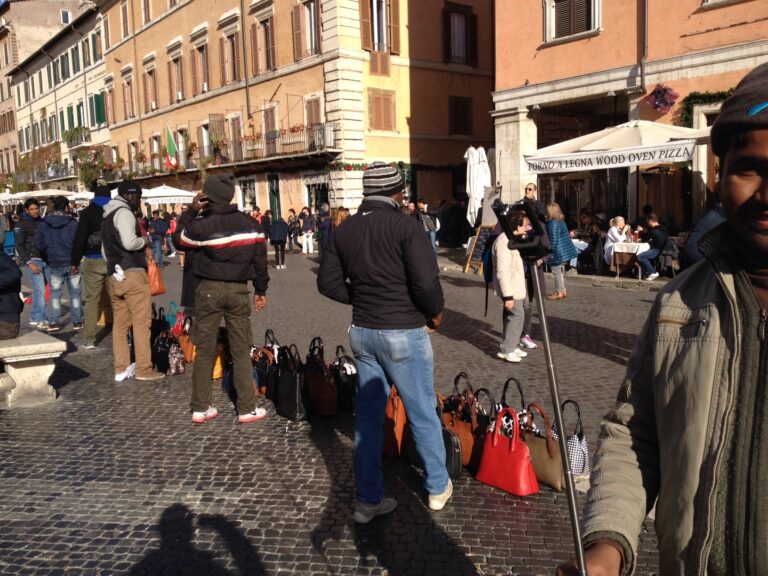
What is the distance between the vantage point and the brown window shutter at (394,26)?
25.4m

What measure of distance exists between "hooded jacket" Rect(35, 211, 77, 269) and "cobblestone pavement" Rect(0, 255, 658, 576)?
3400mm

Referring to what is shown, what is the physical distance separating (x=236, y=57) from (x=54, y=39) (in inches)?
974

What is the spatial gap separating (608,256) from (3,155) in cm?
6430

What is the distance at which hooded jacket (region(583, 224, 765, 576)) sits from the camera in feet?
4.44

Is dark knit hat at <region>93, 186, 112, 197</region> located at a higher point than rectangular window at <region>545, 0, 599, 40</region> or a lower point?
lower

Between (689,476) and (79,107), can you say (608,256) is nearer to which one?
(689,476)

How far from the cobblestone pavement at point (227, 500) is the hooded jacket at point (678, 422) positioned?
194cm

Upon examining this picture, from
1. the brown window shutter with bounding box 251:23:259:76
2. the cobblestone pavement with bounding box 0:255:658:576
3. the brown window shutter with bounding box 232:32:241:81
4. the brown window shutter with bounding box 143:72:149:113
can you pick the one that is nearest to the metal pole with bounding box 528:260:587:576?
the cobblestone pavement with bounding box 0:255:658:576

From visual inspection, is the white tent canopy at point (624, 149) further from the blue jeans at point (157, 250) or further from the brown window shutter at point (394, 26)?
the brown window shutter at point (394, 26)

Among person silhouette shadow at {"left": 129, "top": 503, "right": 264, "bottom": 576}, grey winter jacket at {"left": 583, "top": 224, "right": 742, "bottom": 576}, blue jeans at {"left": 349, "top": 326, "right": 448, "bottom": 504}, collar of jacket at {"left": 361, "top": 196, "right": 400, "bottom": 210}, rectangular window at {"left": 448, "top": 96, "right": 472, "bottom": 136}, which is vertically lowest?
person silhouette shadow at {"left": 129, "top": 503, "right": 264, "bottom": 576}

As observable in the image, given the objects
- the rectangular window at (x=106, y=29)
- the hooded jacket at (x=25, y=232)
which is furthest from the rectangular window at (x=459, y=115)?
the rectangular window at (x=106, y=29)

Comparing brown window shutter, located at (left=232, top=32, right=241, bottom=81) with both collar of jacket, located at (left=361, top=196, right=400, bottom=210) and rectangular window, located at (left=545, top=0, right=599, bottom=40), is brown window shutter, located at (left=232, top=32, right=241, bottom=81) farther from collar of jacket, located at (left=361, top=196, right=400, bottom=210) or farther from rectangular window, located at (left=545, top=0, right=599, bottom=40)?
collar of jacket, located at (left=361, top=196, right=400, bottom=210)

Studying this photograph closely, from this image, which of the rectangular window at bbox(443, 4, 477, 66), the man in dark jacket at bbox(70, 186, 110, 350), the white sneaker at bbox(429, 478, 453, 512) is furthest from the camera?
the rectangular window at bbox(443, 4, 477, 66)

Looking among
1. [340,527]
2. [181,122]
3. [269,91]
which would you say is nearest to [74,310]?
[340,527]
